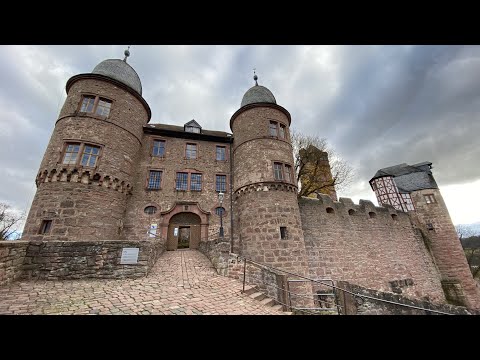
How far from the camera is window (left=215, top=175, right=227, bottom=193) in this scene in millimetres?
16031

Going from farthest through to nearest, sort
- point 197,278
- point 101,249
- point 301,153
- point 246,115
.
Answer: point 301,153 < point 246,115 < point 197,278 < point 101,249

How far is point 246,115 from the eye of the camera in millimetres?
15070

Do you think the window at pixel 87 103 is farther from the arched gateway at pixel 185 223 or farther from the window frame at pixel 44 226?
the arched gateway at pixel 185 223

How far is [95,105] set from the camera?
42.0 feet

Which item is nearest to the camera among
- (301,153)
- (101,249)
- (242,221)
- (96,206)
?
(101,249)

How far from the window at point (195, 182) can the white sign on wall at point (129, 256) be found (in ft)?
25.9

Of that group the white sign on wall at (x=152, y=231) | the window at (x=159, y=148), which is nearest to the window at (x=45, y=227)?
the white sign on wall at (x=152, y=231)

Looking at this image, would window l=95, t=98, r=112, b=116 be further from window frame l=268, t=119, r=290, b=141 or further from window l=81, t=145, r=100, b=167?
window frame l=268, t=119, r=290, b=141

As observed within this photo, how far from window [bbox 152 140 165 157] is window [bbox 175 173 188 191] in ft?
7.37

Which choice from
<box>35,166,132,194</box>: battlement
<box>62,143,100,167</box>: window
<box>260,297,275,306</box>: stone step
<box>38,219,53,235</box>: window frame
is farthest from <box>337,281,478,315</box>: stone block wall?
<box>62,143,100,167</box>: window
